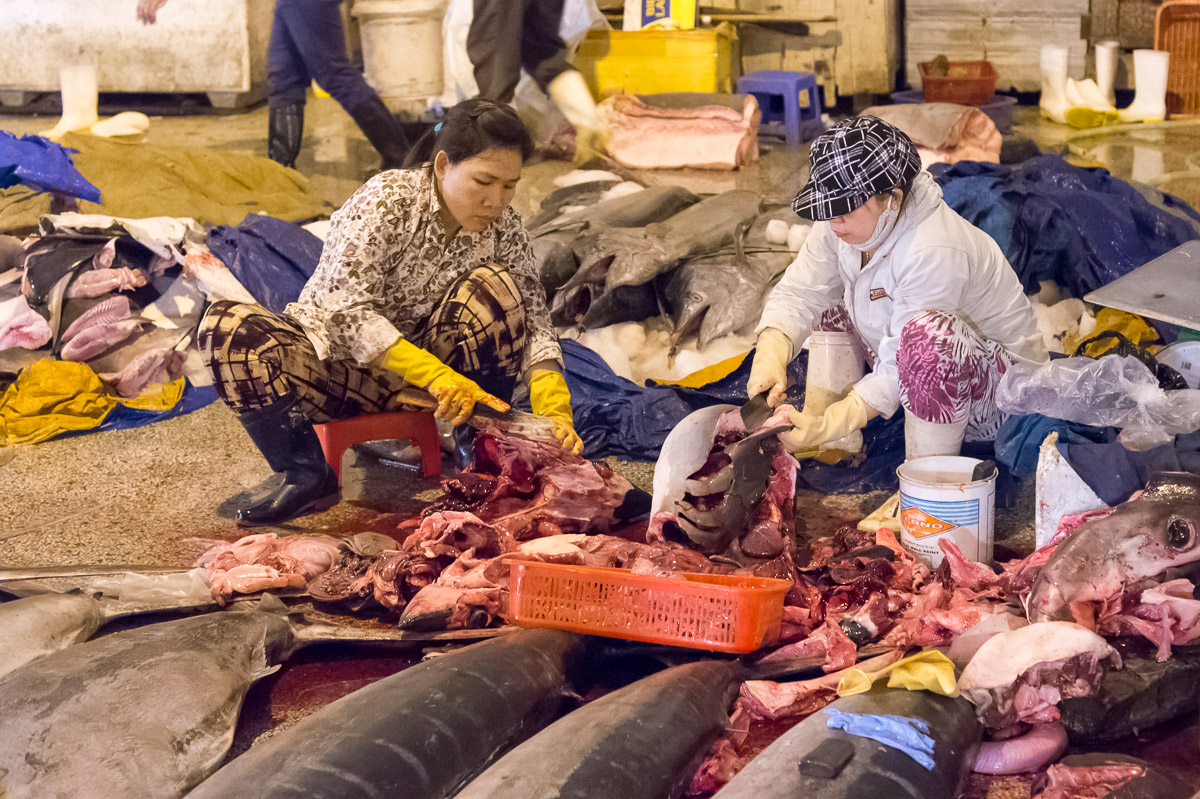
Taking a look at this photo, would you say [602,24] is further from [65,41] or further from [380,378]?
[380,378]

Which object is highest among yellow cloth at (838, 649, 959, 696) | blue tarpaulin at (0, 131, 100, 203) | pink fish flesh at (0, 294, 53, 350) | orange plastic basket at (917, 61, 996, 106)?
orange plastic basket at (917, 61, 996, 106)

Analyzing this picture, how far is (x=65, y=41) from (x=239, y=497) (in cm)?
716

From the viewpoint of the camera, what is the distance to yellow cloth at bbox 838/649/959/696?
2.26m

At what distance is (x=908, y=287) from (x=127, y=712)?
229 centimetres

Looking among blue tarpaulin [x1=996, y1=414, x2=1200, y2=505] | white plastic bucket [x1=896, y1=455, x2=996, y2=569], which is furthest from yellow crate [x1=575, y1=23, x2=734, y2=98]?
white plastic bucket [x1=896, y1=455, x2=996, y2=569]

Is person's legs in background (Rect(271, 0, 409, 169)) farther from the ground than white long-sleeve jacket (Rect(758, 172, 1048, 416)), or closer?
farther from the ground

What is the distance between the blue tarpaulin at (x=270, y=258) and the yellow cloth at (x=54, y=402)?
0.64m

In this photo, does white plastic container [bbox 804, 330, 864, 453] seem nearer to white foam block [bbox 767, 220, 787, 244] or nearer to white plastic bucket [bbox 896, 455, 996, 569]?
white plastic bucket [bbox 896, 455, 996, 569]

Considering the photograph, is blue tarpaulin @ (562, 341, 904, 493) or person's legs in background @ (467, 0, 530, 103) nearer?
blue tarpaulin @ (562, 341, 904, 493)

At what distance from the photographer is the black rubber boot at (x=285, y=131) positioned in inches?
311

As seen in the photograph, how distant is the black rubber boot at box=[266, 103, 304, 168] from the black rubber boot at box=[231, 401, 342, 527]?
478 centimetres

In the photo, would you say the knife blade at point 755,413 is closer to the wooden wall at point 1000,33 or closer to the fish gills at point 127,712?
the fish gills at point 127,712

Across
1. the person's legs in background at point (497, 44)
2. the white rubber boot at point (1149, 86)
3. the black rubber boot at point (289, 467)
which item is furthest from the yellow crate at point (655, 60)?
the black rubber boot at point (289, 467)

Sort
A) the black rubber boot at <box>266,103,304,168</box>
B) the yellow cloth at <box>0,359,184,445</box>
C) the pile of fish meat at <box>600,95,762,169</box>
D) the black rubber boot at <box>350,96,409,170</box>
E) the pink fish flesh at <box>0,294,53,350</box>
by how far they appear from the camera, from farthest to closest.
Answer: the pile of fish meat at <box>600,95,762,169</box> < the black rubber boot at <box>266,103,304,168</box> < the black rubber boot at <box>350,96,409,170</box> < the pink fish flesh at <box>0,294,53,350</box> < the yellow cloth at <box>0,359,184,445</box>
